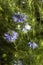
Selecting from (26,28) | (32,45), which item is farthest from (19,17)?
(32,45)

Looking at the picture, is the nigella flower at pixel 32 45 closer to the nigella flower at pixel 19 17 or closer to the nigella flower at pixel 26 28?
the nigella flower at pixel 26 28

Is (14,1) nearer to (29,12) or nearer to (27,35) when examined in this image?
(29,12)

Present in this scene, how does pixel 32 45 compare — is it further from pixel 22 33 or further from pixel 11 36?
pixel 11 36

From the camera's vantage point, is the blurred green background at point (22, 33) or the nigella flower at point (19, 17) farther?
the nigella flower at point (19, 17)

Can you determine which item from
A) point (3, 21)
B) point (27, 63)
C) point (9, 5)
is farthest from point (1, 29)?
point (27, 63)

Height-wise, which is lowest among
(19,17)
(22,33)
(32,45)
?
(32,45)

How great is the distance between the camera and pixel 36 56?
263 cm

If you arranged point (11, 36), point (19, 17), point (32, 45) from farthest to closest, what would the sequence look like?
1. point (11, 36)
2. point (19, 17)
3. point (32, 45)

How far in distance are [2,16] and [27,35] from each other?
0.45m

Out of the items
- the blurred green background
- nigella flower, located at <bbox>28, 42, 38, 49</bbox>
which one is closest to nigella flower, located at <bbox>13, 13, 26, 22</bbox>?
the blurred green background

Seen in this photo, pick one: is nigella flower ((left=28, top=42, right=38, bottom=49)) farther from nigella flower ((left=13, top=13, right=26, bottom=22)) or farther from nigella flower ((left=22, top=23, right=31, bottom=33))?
nigella flower ((left=13, top=13, right=26, bottom=22))

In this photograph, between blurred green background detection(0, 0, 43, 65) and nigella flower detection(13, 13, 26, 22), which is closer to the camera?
blurred green background detection(0, 0, 43, 65)

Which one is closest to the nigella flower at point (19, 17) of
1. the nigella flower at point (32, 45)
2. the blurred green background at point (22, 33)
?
the blurred green background at point (22, 33)

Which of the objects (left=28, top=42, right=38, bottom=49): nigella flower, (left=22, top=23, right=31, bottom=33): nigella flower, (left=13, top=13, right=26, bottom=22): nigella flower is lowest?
Result: (left=28, top=42, right=38, bottom=49): nigella flower
